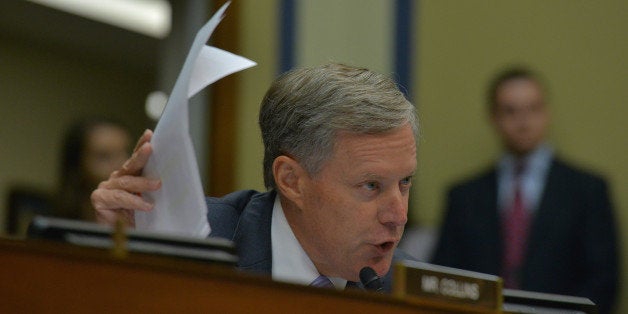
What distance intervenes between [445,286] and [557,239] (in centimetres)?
255

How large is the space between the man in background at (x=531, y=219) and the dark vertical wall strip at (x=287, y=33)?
92 cm

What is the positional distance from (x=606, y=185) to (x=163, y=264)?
119 inches

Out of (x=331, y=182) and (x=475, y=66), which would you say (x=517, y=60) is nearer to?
(x=475, y=66)

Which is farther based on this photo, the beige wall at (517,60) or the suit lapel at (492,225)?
the beige wall at (517,60)

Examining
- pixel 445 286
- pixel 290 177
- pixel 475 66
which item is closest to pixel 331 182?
pixel 290 177

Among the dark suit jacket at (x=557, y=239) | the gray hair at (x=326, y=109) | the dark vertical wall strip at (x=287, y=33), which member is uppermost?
the dark vertical wall strip at (x=287, y=33)

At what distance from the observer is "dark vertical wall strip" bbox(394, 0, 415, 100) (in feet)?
16.0

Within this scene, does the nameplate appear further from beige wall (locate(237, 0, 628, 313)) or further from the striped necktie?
beige wall (locate(237, 0, 628, 313))

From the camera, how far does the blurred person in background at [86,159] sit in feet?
10.2

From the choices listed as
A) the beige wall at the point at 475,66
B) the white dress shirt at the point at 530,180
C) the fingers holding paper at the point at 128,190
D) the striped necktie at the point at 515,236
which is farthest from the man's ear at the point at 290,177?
the beige wall at the point at 475,66

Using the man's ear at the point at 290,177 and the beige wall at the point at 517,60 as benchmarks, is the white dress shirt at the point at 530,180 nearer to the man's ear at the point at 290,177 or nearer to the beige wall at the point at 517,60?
the beige wall at the point at 517,60

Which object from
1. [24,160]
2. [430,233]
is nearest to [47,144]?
[24,160]

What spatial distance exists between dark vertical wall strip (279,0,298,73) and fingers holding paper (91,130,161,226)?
270 cm

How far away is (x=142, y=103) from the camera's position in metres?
9.26
